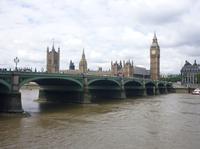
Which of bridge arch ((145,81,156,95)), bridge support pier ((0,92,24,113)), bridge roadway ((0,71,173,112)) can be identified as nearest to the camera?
bridge support pier ((0,92,24,113))

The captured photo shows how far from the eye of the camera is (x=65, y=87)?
245 feet

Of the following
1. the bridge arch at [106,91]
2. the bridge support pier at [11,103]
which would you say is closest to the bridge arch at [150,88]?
the bridge arch at [106,91]

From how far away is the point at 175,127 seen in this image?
39.7 meters

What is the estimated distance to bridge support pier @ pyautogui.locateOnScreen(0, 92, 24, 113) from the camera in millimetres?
47938

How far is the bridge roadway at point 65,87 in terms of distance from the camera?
48.6 m

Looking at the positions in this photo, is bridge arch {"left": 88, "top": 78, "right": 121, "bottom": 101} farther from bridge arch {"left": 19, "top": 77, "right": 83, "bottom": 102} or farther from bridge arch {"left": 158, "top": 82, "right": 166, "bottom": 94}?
bridge arch {"left": 158, "top": 82, "right": 166, "bottom": 94}

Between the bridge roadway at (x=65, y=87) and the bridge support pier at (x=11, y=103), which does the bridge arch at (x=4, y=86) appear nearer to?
the bridge roadway at (x=65, y=87)

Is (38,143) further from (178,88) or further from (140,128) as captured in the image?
(178,88)

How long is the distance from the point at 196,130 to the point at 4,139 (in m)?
19.5

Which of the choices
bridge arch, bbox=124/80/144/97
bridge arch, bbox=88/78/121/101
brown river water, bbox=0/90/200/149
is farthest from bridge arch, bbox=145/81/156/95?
brown river water, bbox=0/90/200/149

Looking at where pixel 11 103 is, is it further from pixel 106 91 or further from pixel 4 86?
pixel 106 91

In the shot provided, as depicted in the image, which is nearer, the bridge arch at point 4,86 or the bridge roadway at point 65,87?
the bridge arch at point 4,86

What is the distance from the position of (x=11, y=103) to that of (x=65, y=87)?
27.3 metres

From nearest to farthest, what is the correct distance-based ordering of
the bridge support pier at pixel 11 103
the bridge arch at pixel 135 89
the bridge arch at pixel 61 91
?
the bridge support pier at pixel 11 103 → the bridge arch at pixel 61 91 → the bridge arch at pixel 135 89
